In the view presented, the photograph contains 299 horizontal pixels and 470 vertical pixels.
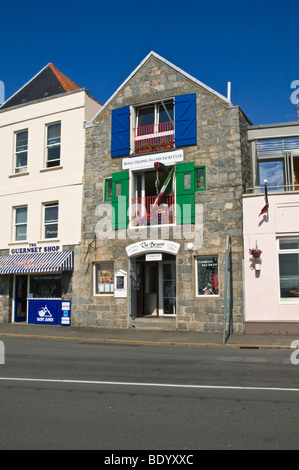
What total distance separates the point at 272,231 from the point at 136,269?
227 inches

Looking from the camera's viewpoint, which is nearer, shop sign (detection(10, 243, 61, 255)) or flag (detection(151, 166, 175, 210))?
flag (detection(151, 166, 175, 210))

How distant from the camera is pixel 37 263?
749 inches

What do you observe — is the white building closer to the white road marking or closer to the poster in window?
the poster in window

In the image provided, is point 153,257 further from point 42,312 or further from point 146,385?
point 146,385

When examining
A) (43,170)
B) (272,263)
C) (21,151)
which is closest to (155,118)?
(43,170)

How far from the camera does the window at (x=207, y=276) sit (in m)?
16.3

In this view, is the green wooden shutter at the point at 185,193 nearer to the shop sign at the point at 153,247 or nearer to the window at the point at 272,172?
the shop sign at the point at 153,247

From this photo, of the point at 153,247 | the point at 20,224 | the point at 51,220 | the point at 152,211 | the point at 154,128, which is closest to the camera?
the point at 153,247

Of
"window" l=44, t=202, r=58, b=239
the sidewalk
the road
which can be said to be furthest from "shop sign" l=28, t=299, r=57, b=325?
the road

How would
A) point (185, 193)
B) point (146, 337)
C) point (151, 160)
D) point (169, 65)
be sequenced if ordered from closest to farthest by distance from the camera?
point (146, 337) < point (185, 193) < point (151, 160) < point (169, 65)

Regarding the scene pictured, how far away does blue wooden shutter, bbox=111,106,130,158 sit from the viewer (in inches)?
732

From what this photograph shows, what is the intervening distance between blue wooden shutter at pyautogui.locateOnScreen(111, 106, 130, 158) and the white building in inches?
61.8

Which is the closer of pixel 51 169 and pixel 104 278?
pixel 104 278

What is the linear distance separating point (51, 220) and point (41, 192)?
1384 millimetres
